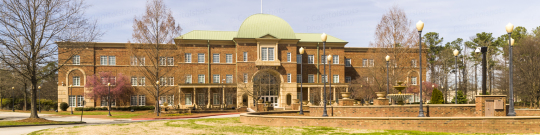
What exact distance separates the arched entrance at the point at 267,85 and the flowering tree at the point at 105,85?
1676cm

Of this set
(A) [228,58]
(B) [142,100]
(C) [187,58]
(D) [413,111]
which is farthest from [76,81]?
(D) [413,111]

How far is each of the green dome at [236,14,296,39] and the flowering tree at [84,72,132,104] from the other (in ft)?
52.1

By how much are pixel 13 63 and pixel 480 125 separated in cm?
2599

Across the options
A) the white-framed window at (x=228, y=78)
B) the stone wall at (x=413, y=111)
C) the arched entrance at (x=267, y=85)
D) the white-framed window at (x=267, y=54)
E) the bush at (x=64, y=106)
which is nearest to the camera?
the stone wall at (x=413, y=111)

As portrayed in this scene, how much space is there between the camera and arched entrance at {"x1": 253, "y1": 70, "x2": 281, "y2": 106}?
4938cm

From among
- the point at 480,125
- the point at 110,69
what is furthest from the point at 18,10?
the point at 110,69

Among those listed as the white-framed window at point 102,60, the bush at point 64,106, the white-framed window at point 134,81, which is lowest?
the bush at point 64,106

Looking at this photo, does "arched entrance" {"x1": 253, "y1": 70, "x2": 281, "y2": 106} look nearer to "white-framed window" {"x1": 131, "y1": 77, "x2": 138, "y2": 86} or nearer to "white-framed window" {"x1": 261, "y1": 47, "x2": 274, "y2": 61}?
"white-framed window" {"x1": 261, "y1": 47, "x2": 274, "y2": 61}

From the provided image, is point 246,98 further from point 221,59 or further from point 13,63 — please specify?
point 13,63

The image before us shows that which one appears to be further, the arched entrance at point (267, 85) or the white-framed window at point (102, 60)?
the white-framed window at point (102, 60)

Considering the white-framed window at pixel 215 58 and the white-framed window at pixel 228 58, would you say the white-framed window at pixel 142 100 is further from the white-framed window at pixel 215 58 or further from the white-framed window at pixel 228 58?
the white-framed window at pixel 228 58

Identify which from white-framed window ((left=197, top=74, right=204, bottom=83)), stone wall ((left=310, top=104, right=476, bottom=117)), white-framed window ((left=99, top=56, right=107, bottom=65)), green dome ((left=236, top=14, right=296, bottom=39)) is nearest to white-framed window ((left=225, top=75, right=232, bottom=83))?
white-framed window ((left=197, top=74, right=204, bottom=83))

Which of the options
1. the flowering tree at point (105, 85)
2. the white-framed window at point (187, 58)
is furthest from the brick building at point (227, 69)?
the flowering tree at point (105, 85)

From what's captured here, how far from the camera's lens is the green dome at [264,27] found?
52.6 metres
